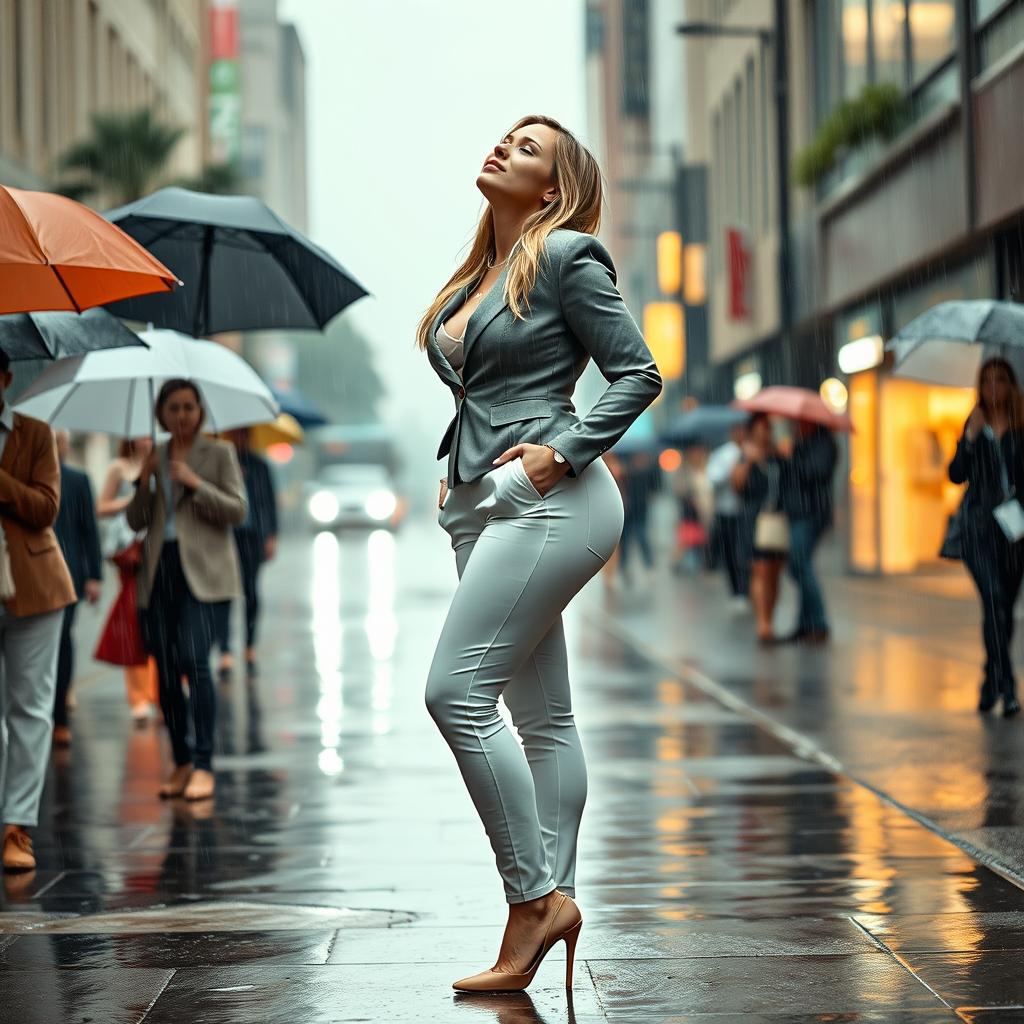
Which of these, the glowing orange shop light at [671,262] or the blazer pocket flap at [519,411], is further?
the glowing orange shop light at [671,262]

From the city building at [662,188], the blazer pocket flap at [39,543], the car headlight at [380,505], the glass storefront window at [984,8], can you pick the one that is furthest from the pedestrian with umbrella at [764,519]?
the car headlight at [380,505]

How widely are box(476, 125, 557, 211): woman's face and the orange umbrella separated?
5.86 feet

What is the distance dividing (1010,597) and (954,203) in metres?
9.27

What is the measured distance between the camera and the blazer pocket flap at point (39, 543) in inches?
261

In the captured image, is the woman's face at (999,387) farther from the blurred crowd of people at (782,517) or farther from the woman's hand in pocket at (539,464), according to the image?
the woman's hand in pocket at (539,464)

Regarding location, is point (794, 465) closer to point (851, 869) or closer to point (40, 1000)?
point (851, 869)

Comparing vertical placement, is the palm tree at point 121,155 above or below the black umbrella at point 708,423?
above

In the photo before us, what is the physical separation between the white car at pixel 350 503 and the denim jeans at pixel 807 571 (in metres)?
A: 40.0

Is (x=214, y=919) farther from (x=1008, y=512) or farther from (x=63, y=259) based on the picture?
(x=1008, y=512)

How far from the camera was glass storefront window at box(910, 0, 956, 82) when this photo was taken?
1933 cm

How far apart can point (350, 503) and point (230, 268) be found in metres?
46.6

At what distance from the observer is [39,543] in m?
6.67

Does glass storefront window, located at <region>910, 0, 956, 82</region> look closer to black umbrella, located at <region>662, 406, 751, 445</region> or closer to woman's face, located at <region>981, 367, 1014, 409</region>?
black umbrella, located at <region>662, 406, 751, 445</region>

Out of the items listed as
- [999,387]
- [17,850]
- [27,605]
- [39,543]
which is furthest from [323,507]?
[17,850]
